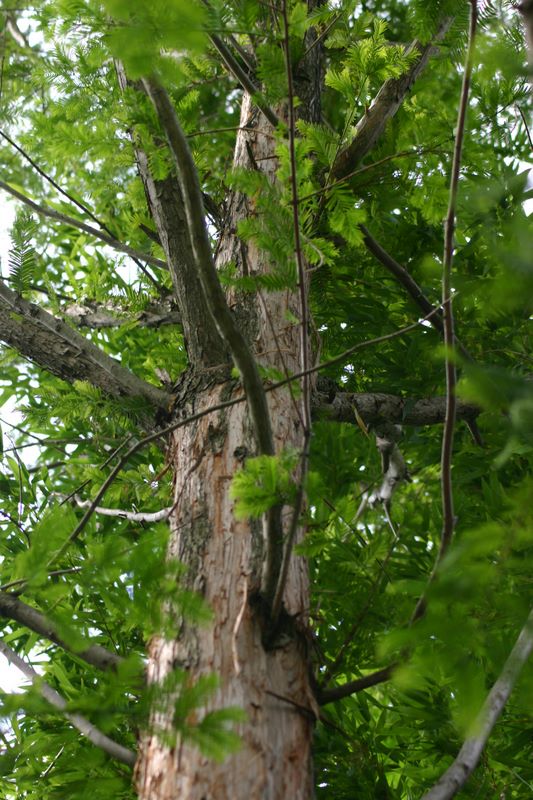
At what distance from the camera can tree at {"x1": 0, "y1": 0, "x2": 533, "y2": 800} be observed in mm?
1312

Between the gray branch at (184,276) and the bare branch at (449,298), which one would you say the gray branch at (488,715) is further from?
the gray branch at (184,276)

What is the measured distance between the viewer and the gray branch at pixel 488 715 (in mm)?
1289

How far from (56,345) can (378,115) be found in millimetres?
1242

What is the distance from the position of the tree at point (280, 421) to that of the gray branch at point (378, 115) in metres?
0.01

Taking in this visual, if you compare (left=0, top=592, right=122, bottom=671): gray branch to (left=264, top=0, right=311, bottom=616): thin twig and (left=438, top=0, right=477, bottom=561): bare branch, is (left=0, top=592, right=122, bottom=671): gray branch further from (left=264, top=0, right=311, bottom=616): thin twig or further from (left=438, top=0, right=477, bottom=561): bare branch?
A: (left=438, top=0, right=477, bottom=561): bare branch

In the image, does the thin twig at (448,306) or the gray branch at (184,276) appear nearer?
the thin twig at (448,306)

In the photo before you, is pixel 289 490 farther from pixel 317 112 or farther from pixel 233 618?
pixel 317 112

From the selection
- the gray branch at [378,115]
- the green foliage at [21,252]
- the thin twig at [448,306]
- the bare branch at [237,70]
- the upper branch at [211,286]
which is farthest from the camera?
the gray branch at [378,115]

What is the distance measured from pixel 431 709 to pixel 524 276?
158cm

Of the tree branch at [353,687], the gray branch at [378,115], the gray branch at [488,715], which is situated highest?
the gray branch at [378,115]

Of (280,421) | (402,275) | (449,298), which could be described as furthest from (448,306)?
(402,275)

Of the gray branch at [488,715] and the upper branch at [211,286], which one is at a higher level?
the upper branch at [211,286]

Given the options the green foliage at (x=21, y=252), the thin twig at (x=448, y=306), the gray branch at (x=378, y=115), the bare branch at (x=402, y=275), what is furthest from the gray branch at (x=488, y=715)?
the green foliage at (x=21, y=252)

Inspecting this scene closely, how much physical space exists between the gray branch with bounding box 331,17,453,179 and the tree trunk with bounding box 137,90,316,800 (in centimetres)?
67
